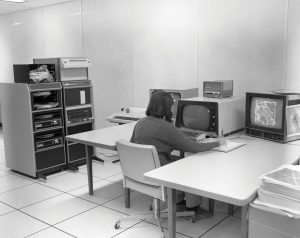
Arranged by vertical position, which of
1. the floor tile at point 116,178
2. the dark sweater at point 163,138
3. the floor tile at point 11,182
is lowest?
the floor tile at point 11,182

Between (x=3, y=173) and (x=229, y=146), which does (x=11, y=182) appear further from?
(x=229, y=146)

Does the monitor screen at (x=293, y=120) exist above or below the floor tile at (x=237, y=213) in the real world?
above

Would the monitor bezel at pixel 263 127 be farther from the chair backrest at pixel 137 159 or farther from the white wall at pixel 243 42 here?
the chair backrest at pixel 137 159

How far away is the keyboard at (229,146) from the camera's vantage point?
272 centimetres

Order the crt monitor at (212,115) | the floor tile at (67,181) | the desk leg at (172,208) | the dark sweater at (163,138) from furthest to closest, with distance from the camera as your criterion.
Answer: the floor tile at (67,181)
the crt monitor at (212,115)
the dark sweater at (163,138)
the desk leg at (172,208)

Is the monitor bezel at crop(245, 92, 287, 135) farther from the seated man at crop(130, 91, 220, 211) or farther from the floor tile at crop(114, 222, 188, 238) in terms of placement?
the floor tile at crop(114, 222, 188, 238)

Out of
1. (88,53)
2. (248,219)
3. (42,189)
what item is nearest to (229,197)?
(248,219)

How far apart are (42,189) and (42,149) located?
0.59 meters

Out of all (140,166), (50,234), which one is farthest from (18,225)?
(140,166)

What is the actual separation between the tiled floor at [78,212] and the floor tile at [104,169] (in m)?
0.04

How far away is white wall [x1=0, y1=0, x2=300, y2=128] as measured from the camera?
3727 millimetres

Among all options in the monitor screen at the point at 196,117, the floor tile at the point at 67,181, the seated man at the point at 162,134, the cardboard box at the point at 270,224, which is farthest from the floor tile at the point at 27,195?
the cardboard box at the point at 270,224

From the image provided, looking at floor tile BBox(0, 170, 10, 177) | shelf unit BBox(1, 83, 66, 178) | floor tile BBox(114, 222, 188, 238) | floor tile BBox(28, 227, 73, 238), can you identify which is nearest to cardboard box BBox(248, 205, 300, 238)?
floor tile BBox(114, 222, 188, 238)

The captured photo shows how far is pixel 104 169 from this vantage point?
462cm
